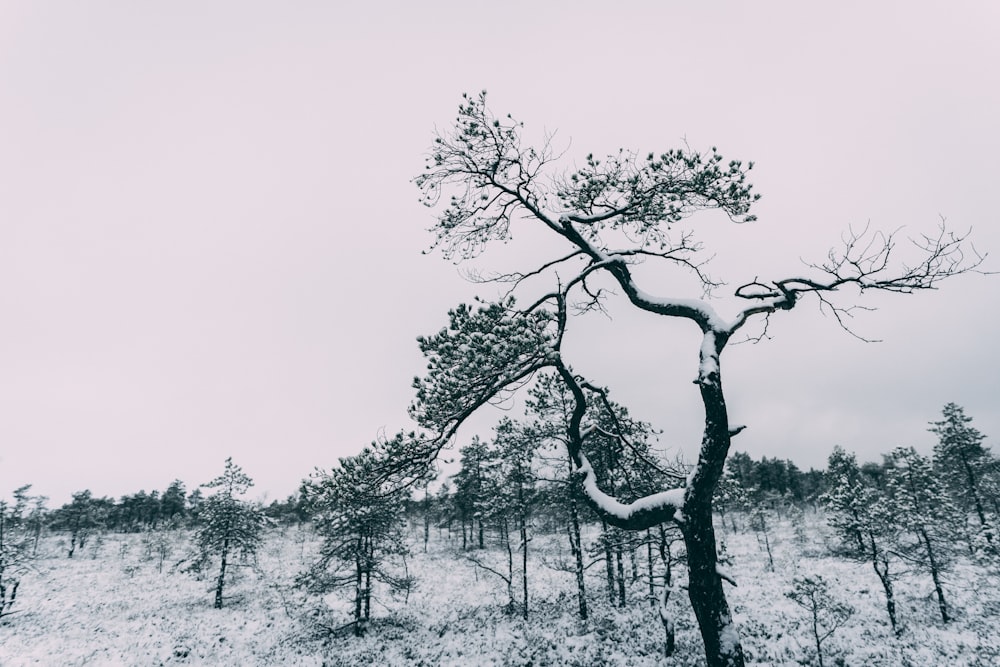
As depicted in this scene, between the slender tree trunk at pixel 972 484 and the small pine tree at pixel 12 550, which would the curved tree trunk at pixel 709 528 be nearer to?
the small pine tree at pixel 12 550

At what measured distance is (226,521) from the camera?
36.8 meters

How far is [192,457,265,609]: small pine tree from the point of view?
36281mm

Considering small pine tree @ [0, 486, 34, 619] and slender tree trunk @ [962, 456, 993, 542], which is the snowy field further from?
slender tree trunk @ [962, 456, 993, 542]

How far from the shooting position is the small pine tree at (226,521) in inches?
1428

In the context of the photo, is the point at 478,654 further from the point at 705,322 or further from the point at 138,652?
the point at 705,322

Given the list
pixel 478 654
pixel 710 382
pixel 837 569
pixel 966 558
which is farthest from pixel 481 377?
pixel 966 558

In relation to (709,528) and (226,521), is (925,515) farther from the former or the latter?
(226,521)

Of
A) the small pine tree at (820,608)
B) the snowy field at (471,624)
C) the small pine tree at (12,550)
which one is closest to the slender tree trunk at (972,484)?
the snowy field at (471,624)

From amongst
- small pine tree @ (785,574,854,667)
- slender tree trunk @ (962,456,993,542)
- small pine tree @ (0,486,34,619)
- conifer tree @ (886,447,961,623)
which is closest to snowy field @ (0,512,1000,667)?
small pine tree @ (785,574,854,667)

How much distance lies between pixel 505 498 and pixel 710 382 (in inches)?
→ 1186

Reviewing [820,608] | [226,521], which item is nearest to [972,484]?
[820,608]

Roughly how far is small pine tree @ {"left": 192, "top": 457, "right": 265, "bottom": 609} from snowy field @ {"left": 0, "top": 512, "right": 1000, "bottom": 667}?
4056 mm

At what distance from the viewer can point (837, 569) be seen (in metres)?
38.3

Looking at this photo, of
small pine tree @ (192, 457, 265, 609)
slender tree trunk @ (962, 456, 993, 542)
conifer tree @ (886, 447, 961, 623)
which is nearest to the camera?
conifer tree @ (886, 447, 961, 623)
